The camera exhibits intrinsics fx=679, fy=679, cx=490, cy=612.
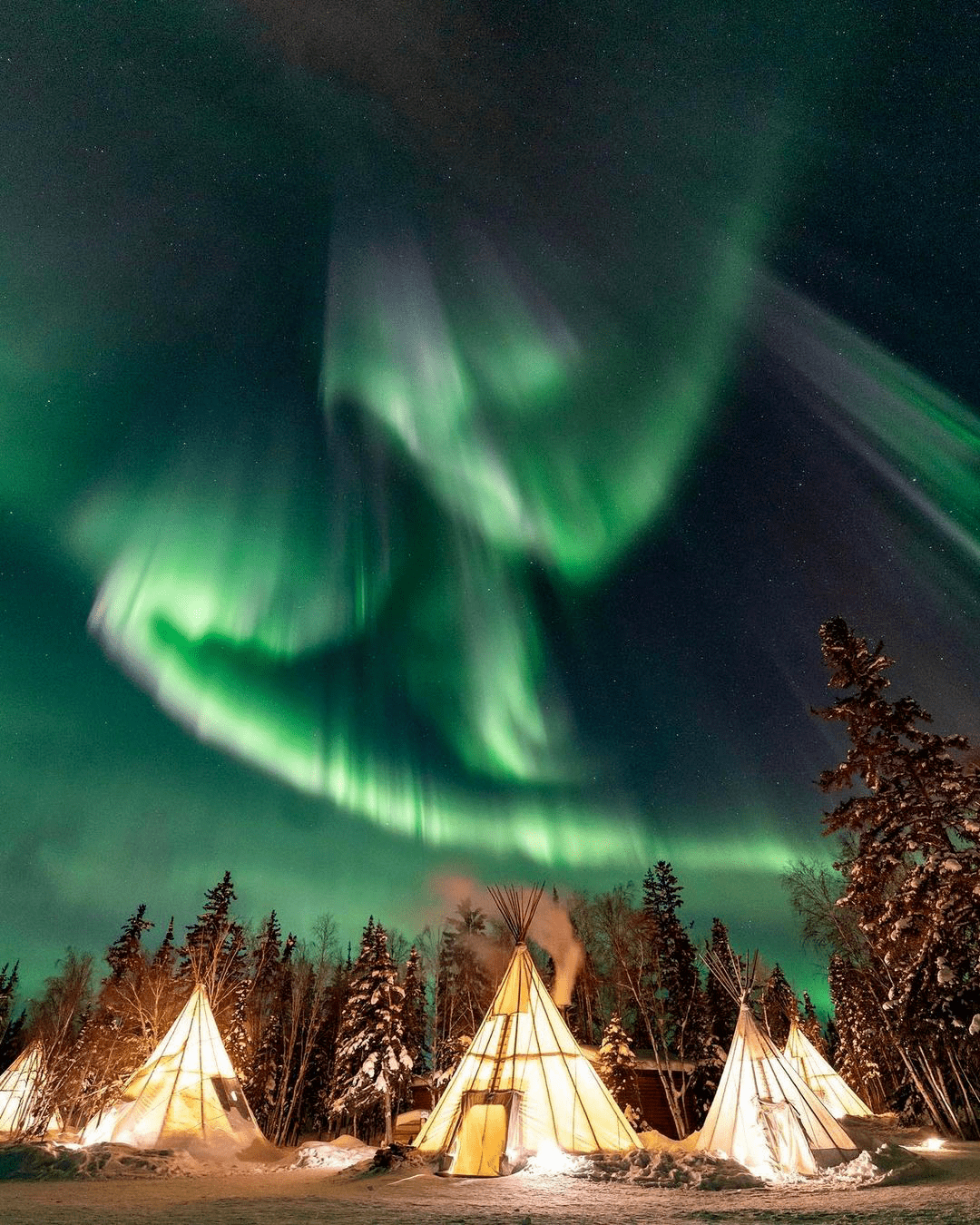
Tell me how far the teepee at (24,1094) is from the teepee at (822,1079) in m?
28.9

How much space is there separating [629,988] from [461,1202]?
2240 cm

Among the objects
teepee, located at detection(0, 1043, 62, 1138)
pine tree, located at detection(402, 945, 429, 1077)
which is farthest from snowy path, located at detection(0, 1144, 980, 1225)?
pine tree, located at detection(402, 945, 429, 1077)

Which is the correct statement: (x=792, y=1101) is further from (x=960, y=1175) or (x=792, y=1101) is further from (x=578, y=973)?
(x=578, y=973)

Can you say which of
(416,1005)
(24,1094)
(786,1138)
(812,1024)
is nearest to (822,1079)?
(786,1138)

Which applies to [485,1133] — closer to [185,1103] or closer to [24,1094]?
[185,1103]

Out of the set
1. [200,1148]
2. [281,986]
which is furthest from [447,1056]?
[200,1148]

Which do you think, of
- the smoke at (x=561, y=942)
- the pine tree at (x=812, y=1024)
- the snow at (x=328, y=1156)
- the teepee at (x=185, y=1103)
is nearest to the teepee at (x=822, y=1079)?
the smoke at (x=561, y=942)

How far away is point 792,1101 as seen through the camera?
12562 mm

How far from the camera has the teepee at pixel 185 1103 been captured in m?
14.6

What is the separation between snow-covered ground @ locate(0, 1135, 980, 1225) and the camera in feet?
20.2

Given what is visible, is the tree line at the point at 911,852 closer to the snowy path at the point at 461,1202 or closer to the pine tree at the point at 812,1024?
the snowy path at the point at 461,1202

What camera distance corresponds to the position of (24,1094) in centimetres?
2906

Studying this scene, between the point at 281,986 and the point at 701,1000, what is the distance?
22197mm

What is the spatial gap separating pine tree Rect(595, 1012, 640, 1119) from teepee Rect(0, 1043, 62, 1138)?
21717mm
